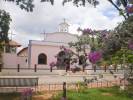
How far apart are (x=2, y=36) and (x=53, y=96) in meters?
10.2

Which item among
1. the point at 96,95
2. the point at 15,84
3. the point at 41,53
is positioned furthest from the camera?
the point at 41,53

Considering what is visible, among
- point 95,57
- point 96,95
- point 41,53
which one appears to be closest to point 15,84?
point 96,95

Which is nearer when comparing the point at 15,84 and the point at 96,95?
the point at 96,95

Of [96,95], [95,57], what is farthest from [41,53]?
[95,57]

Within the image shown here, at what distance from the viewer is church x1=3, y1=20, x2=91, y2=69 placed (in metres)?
42.3

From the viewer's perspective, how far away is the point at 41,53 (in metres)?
44.5

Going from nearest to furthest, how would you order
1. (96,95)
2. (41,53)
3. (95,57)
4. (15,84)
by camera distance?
1. (95,57)
2. (96,95)
3. (15,84)
4. (41,53)

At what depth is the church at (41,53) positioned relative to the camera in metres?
42.3

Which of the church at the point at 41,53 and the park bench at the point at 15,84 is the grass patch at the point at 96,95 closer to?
the park bench at the point at 15,84

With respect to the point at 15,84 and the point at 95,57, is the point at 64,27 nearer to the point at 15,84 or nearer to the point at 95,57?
the point at 15,84

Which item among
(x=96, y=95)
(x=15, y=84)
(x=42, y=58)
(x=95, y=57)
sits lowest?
(x=96, y=95)

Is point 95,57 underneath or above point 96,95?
above

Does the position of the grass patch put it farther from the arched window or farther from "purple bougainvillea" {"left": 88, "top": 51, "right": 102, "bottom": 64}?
the arched window

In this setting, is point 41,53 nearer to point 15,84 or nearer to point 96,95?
point 15,84
